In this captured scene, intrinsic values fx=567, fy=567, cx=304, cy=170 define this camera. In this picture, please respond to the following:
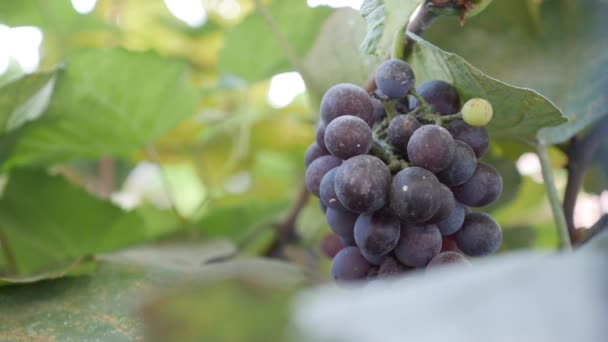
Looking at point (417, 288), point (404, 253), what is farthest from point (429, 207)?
point (417, 288)

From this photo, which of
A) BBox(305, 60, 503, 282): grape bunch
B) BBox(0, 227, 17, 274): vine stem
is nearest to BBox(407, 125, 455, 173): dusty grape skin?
BBox(305, 60, 503, 282): grape bunch

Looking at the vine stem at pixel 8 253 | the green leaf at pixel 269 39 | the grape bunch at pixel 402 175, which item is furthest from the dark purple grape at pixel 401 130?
the vine stem at pixel 8 253

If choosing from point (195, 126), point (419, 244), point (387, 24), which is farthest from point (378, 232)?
point (195, 126)

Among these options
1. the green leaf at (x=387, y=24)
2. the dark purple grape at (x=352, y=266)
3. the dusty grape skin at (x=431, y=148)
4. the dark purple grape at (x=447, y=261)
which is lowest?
the dark purple grape at (x=352, y=266)

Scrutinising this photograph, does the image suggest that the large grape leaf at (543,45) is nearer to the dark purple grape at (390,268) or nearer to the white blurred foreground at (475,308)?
the dark purple grape at (390,268)

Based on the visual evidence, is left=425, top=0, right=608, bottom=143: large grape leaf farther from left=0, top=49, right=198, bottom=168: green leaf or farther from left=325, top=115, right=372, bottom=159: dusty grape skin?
left=0, top=49, right=198, bottom=168: green leaf

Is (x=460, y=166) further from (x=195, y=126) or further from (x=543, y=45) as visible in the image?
(x=195, y=126)

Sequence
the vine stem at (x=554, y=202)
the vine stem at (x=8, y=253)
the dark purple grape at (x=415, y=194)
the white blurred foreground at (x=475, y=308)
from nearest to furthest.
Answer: the white blurred foreground at (x=475, y=308), the dark purple grape at (x=415, y=194), the vine stem at (x=554, y=202), the vine stem at (x=8, y=253)
